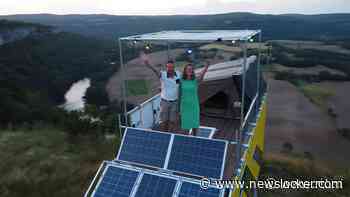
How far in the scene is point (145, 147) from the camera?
14.1ft

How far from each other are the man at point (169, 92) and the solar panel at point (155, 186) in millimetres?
1516

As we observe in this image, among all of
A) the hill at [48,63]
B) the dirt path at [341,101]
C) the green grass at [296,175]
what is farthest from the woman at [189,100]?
the dirt path at [341,101]

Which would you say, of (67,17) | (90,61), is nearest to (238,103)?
(90,61)

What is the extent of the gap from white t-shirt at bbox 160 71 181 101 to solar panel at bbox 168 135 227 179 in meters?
1.05

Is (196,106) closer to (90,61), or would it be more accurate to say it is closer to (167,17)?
(90,61)

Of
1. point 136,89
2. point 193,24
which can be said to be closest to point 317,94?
point 193,24

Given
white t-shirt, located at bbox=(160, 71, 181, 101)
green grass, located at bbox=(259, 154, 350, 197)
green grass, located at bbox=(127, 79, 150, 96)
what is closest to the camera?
white t-shirt, located at bbox=(160, 71, 181, 101)

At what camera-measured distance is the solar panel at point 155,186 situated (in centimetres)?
370

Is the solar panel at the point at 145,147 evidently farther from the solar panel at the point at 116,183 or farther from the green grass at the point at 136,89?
the green grass at the point at 136,89

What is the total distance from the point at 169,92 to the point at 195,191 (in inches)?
78.1

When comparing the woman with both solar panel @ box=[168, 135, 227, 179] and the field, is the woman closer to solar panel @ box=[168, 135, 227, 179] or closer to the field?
solar panel @ box=[168, 135, 227, 179]

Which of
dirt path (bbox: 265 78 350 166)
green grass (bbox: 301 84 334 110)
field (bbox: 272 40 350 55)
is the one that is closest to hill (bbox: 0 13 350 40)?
field (bbox: 272 40 350 55)

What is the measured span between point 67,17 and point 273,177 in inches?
2946

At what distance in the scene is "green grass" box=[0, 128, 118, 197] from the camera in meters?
6.95
